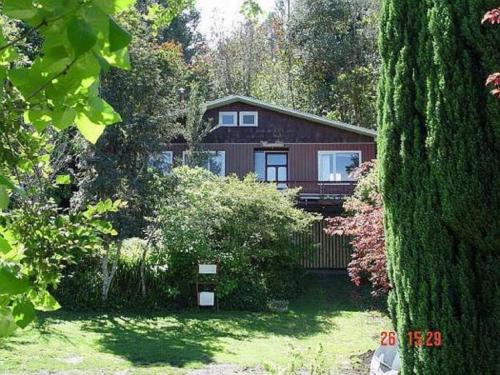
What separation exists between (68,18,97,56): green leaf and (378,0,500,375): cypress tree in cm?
401

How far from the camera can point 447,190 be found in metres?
4.26

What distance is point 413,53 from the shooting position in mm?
4625

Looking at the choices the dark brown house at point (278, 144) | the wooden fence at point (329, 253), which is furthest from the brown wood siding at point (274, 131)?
the wooden fence at point (329, 253)

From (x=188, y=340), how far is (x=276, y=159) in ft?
38.5

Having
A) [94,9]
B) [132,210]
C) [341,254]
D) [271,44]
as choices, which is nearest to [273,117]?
[341,254]

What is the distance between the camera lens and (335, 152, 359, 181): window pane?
20375mm

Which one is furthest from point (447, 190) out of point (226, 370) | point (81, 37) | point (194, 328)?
point (194, 328)

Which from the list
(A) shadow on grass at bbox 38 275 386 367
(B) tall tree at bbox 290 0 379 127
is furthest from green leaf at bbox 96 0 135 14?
(B) tall tree at bbox 290 0 379 127

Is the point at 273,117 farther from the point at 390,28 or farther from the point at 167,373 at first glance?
the point at 390,28

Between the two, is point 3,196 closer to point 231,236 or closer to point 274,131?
point 231,236

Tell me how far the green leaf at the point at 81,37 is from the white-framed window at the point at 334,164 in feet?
66.0

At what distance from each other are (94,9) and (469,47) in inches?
170

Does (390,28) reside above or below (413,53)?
above
